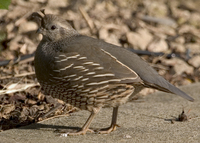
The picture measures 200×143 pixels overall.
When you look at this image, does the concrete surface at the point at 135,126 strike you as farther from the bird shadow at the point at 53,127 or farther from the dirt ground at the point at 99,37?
the dirt ground at the point at 99,37

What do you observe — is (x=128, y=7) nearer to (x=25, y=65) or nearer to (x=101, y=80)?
(x=25, y=65)

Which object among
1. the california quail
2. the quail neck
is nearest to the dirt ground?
the california quail

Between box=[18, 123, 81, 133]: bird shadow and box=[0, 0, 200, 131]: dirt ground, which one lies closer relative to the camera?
box=[18, 123, 81, 133]: bird shadow

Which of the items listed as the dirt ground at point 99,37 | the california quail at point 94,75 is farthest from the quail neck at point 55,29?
the dirt ground at point 99,37

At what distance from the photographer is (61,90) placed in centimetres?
385

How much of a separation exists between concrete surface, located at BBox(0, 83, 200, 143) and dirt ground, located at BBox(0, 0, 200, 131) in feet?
1.12

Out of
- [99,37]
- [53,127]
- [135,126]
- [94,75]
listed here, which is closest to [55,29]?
[94,75]

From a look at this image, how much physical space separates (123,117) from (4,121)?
54.4 inches

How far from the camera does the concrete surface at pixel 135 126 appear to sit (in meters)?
3.65

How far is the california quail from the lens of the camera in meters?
3.75

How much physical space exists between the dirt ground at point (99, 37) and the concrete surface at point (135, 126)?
34 cm

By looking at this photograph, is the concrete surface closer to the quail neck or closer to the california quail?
the california quail

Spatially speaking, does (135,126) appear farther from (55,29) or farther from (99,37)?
(99,37)

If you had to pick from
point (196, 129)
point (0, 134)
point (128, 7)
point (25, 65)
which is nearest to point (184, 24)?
point (128, 7)
